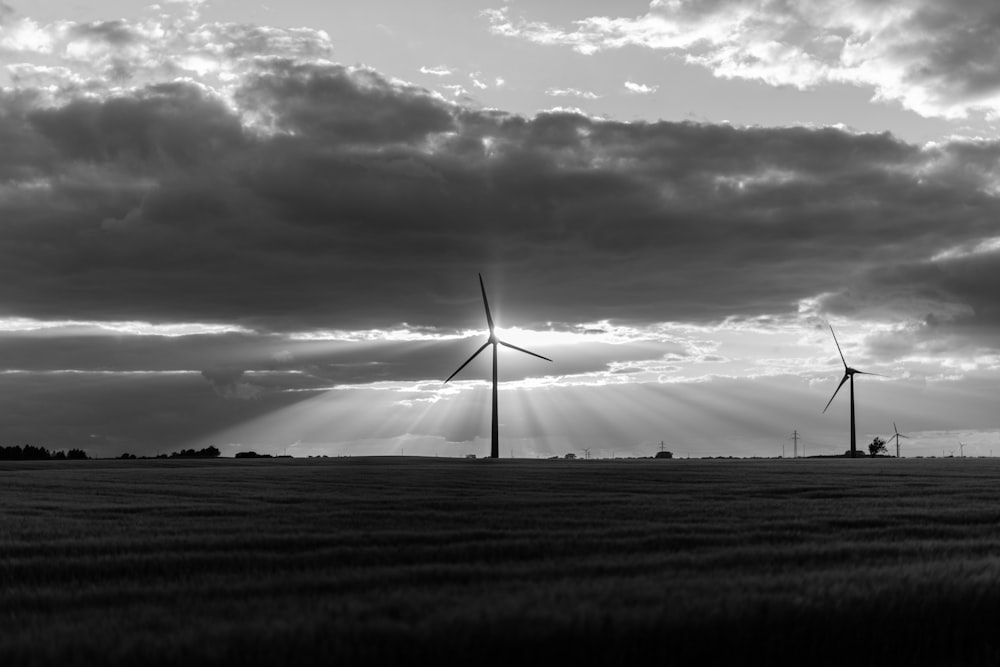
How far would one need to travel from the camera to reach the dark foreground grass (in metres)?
11.5

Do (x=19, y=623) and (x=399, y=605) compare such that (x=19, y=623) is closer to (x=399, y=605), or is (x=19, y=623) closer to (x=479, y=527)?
(x=399, y=605)

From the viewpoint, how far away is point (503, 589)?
47.3 feet

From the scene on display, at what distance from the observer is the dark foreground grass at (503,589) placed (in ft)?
37.6

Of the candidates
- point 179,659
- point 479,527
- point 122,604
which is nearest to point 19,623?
point 122,604

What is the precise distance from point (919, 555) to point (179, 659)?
48.7 ft

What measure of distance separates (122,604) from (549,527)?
12.4m

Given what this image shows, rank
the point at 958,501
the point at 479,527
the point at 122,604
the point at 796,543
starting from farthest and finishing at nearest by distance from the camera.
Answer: the point at 958,501 < the point at 479,527 < the point at 796,543 < the point at 122,604

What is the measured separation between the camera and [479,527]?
80.4 ft

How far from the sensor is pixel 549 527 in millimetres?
24547

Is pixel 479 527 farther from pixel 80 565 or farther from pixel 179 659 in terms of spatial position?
pixel 179 659

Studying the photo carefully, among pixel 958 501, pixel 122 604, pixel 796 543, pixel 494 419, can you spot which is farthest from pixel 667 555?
pixel 494 419

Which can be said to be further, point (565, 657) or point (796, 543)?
point (796, 543)

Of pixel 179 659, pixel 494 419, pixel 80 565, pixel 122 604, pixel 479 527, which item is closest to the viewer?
pixel 179 659

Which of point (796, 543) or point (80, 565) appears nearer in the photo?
point (80, 565)
